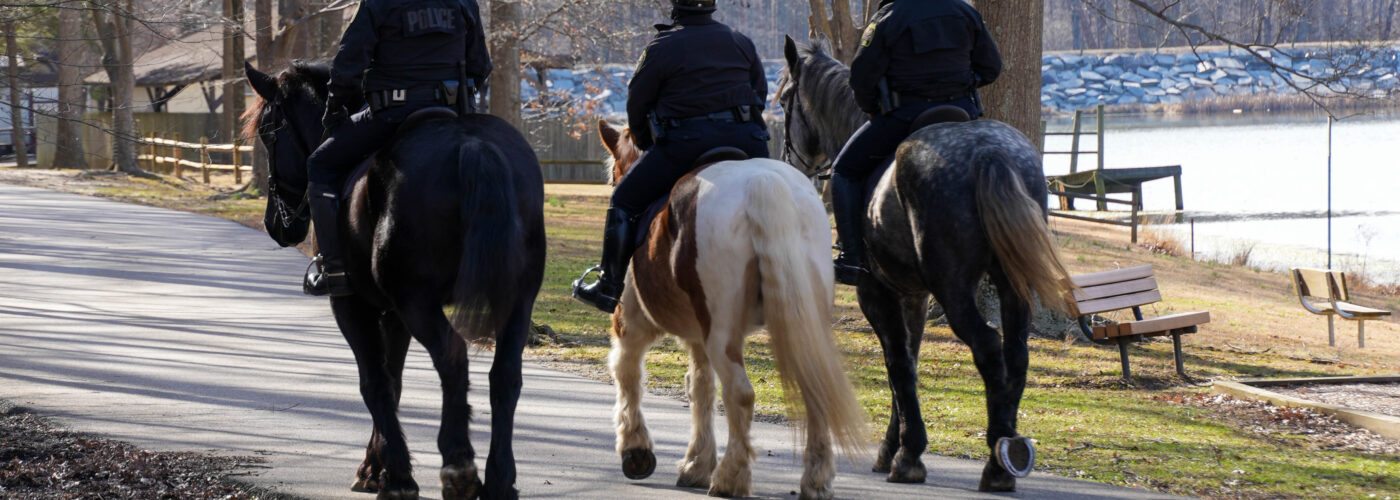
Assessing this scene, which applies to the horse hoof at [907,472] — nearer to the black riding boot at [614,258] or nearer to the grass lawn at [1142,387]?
the grass lawn at [1142,387]

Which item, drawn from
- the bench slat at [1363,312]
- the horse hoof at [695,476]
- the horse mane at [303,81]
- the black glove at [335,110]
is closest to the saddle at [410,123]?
the black glove at [335,110]

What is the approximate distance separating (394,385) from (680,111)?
177 centimetres

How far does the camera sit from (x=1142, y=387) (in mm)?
9273

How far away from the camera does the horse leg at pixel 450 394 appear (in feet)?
16.3

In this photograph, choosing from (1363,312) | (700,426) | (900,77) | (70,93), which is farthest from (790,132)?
(70,93)

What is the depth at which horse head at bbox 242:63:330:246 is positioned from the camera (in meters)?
6.05

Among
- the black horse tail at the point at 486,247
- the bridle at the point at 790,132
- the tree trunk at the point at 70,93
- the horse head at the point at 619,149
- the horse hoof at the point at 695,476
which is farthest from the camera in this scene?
the bridle at the point at 790,132

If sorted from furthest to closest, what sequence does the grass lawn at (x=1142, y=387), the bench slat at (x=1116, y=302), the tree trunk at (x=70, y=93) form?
1. the bench slat at (x=1116, y=302)
2. the tree trunk at (x=70, y=93)
3. the grass lawn at (x=1142, y=387)

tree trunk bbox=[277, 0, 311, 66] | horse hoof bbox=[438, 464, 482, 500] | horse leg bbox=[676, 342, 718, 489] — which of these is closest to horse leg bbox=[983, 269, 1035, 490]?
horse leg bbox=[676, 342, 718, 489]

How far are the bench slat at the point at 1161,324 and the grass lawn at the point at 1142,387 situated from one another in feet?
1.23

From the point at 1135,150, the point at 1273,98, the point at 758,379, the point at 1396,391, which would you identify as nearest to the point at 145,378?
the point at 758,379

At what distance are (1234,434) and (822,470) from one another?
3.39 meters

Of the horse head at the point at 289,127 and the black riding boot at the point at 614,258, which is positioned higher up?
the horse head at the point at 289,127

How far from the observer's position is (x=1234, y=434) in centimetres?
756
